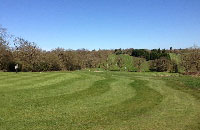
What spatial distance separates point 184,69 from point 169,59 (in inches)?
305

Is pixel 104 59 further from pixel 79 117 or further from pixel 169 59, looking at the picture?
pixel 79 117

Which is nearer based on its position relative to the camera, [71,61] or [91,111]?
[91,111]

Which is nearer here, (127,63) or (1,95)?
(1,95)

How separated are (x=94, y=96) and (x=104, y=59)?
211 feet

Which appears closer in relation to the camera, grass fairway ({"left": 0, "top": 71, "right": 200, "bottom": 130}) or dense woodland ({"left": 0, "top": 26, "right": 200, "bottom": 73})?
grass fairway ({"left": 0, "top": 71, "right": 200, "bottom": 130})

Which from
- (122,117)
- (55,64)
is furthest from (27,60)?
(122,117)

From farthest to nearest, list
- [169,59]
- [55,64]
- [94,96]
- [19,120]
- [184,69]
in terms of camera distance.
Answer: [169,59] → [184,69] → [55,64] → [94,96] → [19,120]

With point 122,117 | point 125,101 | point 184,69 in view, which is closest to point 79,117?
point 122,117

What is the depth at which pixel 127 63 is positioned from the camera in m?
76.2

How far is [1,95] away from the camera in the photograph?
12797 millimetres

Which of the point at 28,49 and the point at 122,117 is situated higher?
the point at 28,49

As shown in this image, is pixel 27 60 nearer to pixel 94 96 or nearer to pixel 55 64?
pixel 55 64

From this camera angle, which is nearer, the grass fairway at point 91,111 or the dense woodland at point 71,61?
the grass fairway at point 91,111

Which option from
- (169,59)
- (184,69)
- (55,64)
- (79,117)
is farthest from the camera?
(169,59)
